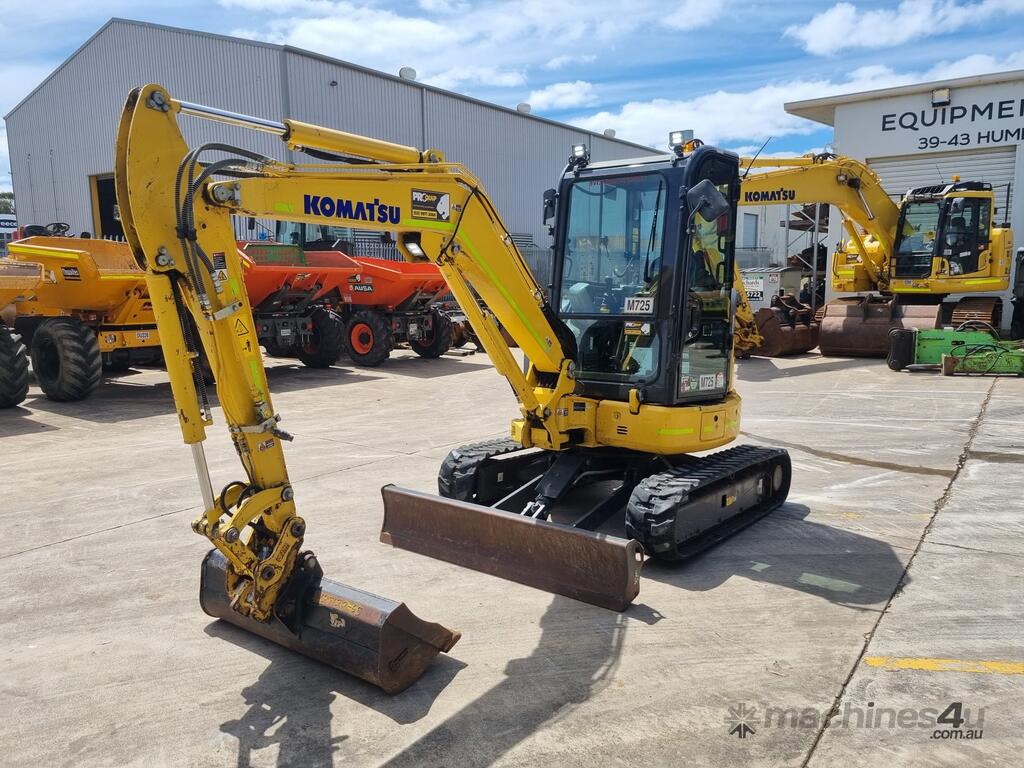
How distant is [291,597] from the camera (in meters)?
3.91

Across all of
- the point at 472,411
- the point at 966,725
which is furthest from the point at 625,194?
the point at 472,411

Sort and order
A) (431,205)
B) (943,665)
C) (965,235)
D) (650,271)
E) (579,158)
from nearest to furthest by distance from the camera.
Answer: (943,665) → (431,205) → (650,271) → (579,158) → (965,235)

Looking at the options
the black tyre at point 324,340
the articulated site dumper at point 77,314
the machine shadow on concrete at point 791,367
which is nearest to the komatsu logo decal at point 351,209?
the articulated site dumper at point 77,314

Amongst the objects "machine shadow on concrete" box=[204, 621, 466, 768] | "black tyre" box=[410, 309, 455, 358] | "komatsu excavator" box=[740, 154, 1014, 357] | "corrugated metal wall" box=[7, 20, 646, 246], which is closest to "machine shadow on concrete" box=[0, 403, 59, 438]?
"machine shadow on concrete" box=[204, 621, 466, 768]

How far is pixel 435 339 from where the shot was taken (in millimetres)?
16734

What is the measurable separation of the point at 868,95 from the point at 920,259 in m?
8.20

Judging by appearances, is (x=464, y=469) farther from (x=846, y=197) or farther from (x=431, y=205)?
(x=846, y=197)

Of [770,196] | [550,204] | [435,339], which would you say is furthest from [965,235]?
[550,204]

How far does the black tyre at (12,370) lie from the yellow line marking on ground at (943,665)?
1058 centimetres

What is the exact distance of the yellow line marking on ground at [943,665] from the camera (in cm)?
380

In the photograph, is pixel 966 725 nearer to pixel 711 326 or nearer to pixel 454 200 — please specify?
pixel 711 326

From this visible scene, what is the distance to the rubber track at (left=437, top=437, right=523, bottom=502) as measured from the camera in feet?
19.2

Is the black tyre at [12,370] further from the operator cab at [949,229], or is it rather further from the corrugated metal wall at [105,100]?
the operator cab at [949,229]

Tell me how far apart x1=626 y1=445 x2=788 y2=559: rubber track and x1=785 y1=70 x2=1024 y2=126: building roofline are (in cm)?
1994
